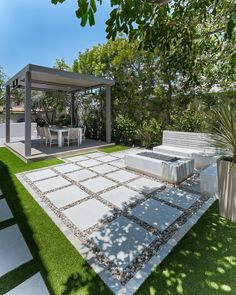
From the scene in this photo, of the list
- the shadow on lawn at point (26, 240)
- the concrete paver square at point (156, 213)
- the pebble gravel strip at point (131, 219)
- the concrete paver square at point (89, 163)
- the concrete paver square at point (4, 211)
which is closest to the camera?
the shadow on lawn at point (26, 240)

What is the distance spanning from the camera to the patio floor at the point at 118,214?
246 cm

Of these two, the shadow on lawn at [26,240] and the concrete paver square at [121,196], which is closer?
the shadow on lawn at [26,240]

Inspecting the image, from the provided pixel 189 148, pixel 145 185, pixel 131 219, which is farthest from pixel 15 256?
pixel 189 148

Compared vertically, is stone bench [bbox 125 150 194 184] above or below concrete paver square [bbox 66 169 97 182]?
above

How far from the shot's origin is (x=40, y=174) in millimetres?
5840

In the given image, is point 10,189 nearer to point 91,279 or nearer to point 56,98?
point 91,279

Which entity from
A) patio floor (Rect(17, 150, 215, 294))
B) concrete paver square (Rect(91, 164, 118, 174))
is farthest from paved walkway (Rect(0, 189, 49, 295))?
concrete paver square (Rect(91, 164, 118, 174))

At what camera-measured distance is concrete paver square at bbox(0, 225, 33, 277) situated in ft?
7.93

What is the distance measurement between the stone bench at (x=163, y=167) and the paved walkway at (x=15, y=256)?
355 cm

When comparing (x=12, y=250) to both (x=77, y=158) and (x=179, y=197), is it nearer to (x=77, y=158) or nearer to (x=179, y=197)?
(x=179, y=197)

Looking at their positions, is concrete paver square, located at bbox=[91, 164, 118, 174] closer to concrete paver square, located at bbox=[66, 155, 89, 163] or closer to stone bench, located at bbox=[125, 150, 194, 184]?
stone bench, located at bbox=[125, 150, 194, 184]

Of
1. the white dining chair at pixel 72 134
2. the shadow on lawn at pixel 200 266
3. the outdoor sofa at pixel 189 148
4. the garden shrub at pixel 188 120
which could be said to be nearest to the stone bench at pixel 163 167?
the outdoor sofa at pixel 189 148

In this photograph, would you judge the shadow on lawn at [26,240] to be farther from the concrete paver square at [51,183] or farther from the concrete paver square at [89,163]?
the concrete paver square at [89,163]

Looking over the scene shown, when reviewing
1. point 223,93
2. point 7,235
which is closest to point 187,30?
point 7,235
